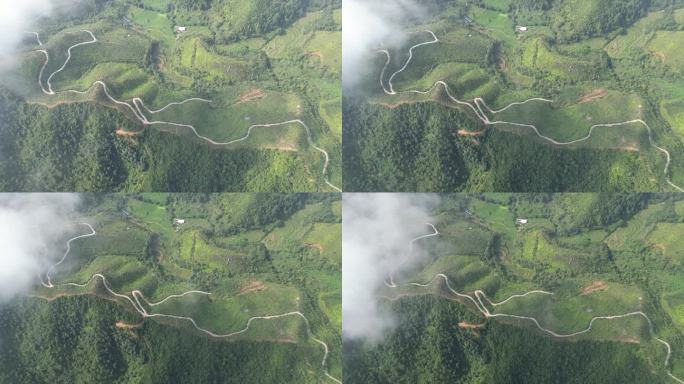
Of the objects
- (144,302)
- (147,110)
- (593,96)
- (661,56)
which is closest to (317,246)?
(144,302)

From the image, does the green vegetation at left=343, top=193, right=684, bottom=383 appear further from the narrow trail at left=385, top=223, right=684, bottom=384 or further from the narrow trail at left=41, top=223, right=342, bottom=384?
the narrow trail at left=41, top=223, right=342, bottom=384

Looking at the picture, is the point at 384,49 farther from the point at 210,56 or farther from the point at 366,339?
the point at 366,339

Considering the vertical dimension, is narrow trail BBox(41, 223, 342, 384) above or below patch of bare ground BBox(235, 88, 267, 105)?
below

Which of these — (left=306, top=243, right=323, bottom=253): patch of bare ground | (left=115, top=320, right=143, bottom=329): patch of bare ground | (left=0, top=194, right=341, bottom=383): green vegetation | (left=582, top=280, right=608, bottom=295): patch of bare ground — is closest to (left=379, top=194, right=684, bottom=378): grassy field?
(left=582, top=280, right=608, bottom=295): patch of bare ground

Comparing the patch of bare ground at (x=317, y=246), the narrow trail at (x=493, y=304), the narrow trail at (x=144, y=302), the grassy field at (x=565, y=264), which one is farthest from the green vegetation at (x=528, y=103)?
the narrow trail at (x=144, y=302)

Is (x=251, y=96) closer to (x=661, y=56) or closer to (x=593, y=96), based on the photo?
(x=593, y=96)

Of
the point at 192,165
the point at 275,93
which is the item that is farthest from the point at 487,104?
the point at 192,165
